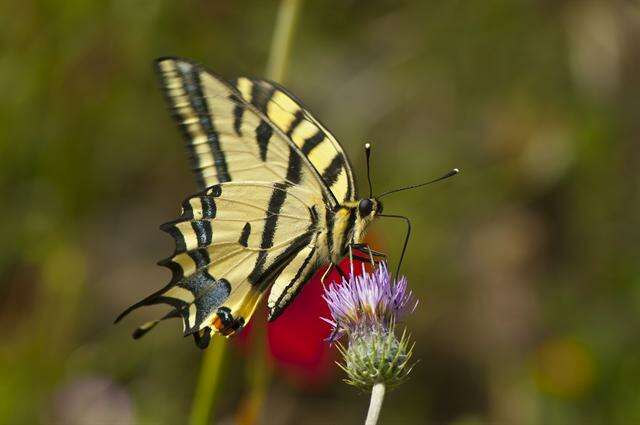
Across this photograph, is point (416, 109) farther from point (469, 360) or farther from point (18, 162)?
point (18, 162)

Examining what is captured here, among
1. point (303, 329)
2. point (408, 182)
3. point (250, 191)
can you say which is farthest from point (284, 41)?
point (408, 182)

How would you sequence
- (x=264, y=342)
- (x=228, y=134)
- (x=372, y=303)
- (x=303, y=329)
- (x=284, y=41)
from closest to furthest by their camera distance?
(x=372, y=303), (x=303, y=329), (x=228, y=134), (x=264, y=342), (x=284, y=41)

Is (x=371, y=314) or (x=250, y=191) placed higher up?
(x=250, y=191)

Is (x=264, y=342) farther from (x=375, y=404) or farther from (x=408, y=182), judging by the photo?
(x=408, y=182)

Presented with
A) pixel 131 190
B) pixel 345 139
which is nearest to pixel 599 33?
pixel 345 139

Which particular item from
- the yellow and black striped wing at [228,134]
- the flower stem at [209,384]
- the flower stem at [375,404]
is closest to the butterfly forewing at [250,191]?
the yellow and black striped wing at [228,134]

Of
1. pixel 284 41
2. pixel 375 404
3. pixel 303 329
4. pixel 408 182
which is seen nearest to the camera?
pixel 375 404

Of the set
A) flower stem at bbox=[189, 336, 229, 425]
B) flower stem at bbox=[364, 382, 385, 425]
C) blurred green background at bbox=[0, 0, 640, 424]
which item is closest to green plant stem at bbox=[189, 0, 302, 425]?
flower stem at bbox=[189, 336, 229, 425]

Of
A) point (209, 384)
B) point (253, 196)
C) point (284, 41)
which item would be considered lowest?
point (209, 384)
